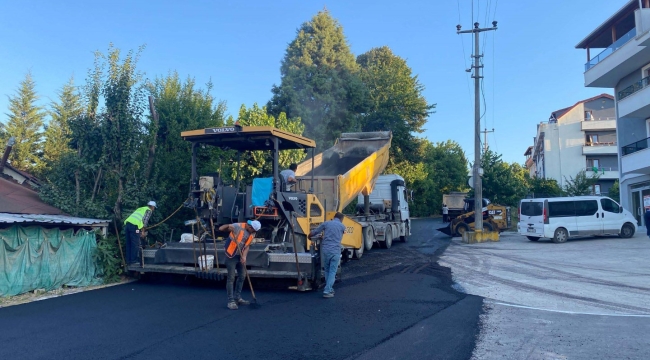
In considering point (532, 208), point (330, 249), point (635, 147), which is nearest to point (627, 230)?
point (532, 208)

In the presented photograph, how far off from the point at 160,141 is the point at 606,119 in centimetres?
5020

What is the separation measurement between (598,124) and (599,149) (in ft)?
8.52

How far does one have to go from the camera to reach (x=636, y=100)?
2325 centimetres

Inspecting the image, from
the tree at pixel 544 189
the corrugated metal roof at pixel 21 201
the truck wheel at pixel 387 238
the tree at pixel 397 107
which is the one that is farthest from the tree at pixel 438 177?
the corrugated metal roof at pixel 21 201

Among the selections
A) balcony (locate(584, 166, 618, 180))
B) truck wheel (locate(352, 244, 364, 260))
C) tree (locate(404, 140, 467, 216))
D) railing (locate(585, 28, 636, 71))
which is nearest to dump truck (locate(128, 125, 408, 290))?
truck wheel (locate(352, 244, 364, 260))

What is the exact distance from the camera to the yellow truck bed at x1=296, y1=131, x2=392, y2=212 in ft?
42.8

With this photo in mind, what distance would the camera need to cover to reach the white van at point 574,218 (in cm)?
1953

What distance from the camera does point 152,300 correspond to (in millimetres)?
9039

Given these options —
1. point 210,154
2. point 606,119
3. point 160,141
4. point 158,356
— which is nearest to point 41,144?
point 160,141

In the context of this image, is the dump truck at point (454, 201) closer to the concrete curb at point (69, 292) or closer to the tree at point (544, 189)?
the tree at point (544, 189)

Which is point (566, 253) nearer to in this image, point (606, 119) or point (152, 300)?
point (152, 300)

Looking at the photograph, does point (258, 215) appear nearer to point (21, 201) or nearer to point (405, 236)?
point (21, 201)

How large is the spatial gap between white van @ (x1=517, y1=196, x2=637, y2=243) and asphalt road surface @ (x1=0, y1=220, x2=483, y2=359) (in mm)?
10865

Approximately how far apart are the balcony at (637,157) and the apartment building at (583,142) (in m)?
26.6
